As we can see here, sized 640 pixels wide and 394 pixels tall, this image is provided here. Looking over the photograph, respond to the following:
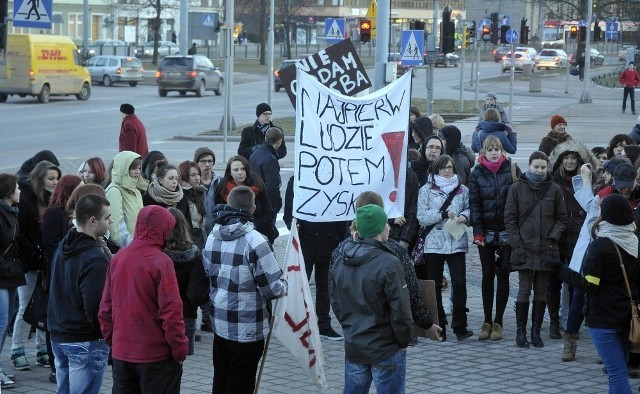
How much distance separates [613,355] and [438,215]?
9.41 ft

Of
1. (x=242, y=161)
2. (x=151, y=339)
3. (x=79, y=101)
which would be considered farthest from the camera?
(x=79, y=101)

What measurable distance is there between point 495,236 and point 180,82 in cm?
3807

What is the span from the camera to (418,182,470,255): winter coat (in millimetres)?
9859

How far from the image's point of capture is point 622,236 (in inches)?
287

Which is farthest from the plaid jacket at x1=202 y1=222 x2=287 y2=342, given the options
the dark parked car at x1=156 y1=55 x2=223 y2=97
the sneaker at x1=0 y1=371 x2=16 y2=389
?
the dark parked car at x1=156 y1=55 x2=223 y2=97

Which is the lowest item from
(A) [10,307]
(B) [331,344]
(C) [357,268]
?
(B) [331,344]

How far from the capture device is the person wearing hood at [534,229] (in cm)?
955

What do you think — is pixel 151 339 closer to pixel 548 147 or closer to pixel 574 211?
pixel 574 211

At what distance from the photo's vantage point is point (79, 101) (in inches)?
1711

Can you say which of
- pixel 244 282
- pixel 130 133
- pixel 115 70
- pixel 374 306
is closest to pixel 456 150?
pixel 244 282

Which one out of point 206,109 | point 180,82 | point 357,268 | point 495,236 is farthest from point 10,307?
point 180,82

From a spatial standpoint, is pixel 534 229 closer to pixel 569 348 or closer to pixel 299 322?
pixel 569 348

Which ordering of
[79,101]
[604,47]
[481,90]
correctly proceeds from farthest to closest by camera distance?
[604,47] → [481,90] → [79,101]

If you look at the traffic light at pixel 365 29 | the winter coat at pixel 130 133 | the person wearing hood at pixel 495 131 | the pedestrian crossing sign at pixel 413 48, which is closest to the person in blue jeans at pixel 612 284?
the person wearing hood at pixel 495 131
